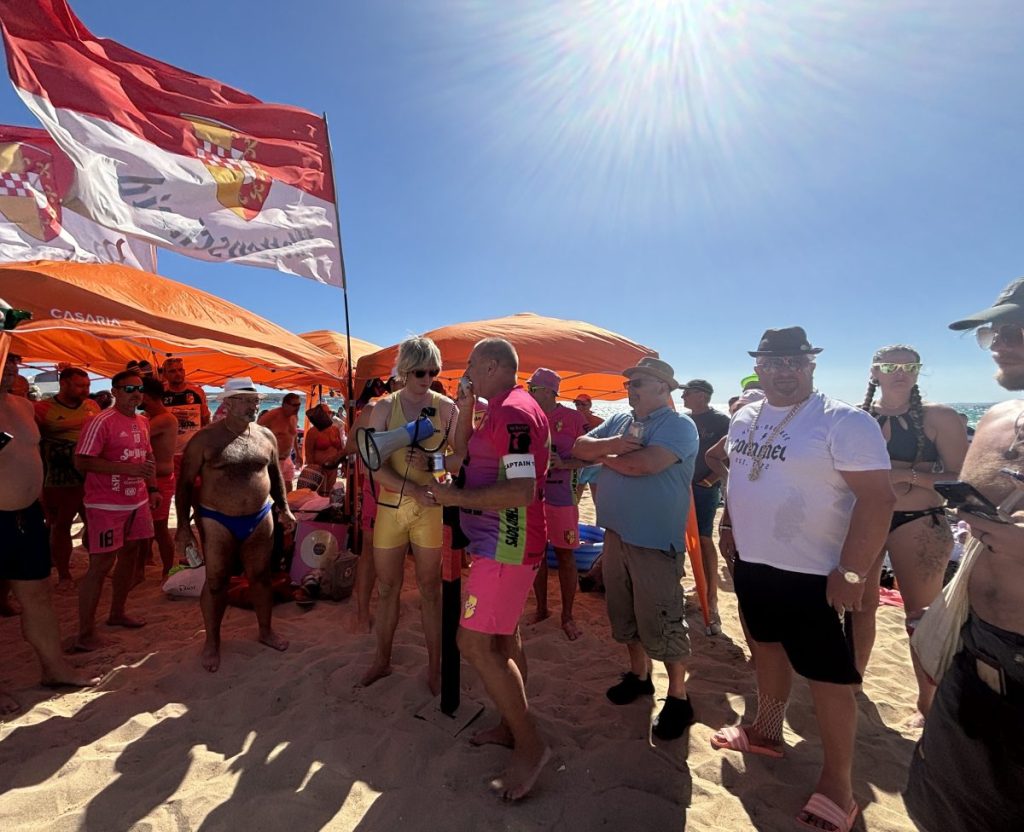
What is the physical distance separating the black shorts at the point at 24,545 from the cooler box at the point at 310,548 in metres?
2.03

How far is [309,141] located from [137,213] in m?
1.91

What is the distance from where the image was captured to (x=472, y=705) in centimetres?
283

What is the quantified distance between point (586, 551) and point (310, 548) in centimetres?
308

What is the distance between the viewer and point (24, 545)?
2.76m

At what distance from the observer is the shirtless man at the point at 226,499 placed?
3268 millimetres

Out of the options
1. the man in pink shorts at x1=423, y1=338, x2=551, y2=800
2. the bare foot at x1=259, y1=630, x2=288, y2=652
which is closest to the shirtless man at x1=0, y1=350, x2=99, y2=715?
the bare foot at x1=259, y1=630, x2=288, y2=652

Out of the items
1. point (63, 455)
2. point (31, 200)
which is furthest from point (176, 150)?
point (63, 455)

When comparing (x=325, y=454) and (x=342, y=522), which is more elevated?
(x=325, y=454)

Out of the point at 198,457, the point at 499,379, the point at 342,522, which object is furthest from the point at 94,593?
the point at 499,379

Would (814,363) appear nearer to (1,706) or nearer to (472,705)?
(472,705)

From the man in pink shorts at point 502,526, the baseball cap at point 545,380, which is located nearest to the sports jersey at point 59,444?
the baseball cap at point 545,380

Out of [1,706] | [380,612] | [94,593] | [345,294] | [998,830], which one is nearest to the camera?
[998,830]

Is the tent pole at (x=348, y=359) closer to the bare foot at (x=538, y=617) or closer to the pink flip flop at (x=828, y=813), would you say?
the bare foot at (x=538, y=617)

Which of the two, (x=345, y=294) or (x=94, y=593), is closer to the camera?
(x=94, y=593)
